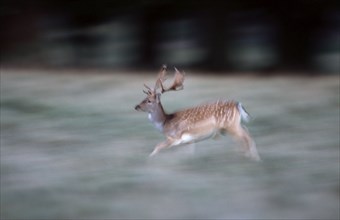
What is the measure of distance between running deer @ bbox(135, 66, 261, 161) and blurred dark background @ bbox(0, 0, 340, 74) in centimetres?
349

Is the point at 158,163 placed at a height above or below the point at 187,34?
below

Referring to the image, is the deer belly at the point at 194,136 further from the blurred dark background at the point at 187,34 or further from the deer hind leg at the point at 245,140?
the blurred dark background at the point at 187,34

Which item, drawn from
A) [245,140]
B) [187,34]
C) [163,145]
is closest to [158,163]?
[163,145]

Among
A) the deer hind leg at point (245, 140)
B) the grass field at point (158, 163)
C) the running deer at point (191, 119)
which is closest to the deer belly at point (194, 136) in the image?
the running deer at point (191, 119)

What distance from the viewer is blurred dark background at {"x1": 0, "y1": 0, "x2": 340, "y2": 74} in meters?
8.73

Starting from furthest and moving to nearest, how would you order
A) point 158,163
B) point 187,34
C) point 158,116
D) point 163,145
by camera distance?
point 187,34 → point 158,163 → point 163,145 → point 158,116

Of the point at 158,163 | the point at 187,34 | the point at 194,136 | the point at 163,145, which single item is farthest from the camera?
the point at 187,34

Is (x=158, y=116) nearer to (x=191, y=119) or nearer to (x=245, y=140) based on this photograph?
(x=191, y=119)

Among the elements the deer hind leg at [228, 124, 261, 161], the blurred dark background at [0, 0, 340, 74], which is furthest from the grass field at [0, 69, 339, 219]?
the blurred dark background at [0, 0, 340, 74]

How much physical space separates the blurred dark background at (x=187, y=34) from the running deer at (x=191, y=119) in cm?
349

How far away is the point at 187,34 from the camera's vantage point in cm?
902

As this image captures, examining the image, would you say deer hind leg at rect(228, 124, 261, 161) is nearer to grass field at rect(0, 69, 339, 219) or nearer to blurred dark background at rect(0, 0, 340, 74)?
grass field at rect(0, 69, 339, 219)

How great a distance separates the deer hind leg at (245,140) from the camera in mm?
5359

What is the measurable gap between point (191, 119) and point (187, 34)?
3.91 metres
